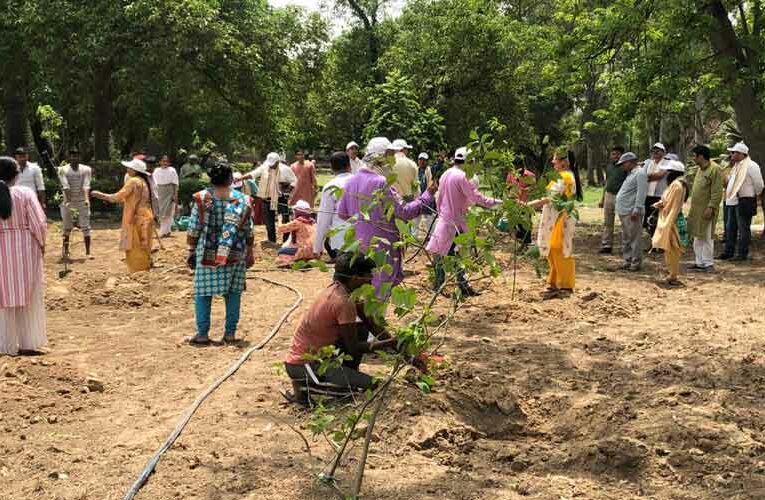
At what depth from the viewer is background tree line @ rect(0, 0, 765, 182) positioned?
1309cm

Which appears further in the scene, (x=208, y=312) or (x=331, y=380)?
(x=208, y=312)

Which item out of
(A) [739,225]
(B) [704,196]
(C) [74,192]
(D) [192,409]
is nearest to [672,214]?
(B) [704,196]

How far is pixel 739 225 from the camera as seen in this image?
1195 cm

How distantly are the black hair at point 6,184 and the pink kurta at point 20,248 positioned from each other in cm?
8

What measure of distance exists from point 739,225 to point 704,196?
4.67 feet

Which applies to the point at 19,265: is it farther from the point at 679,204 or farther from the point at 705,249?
the point at 705,249

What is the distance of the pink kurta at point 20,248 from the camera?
6.33 m

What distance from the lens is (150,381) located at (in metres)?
6.08

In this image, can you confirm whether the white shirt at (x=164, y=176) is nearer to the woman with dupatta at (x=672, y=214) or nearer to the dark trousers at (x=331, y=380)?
the woman with dupatta at (x=672, y=214)

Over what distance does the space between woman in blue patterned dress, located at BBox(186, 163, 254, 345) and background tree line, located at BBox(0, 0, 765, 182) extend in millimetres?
8087

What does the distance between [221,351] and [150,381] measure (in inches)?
33.8

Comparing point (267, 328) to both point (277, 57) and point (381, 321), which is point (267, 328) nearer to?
point (381, 321)

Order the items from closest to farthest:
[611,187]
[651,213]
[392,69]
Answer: [611,187], [651,213], [392,69]

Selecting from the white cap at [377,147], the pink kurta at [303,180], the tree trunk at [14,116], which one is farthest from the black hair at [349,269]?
the tree trunk at [14,116]
